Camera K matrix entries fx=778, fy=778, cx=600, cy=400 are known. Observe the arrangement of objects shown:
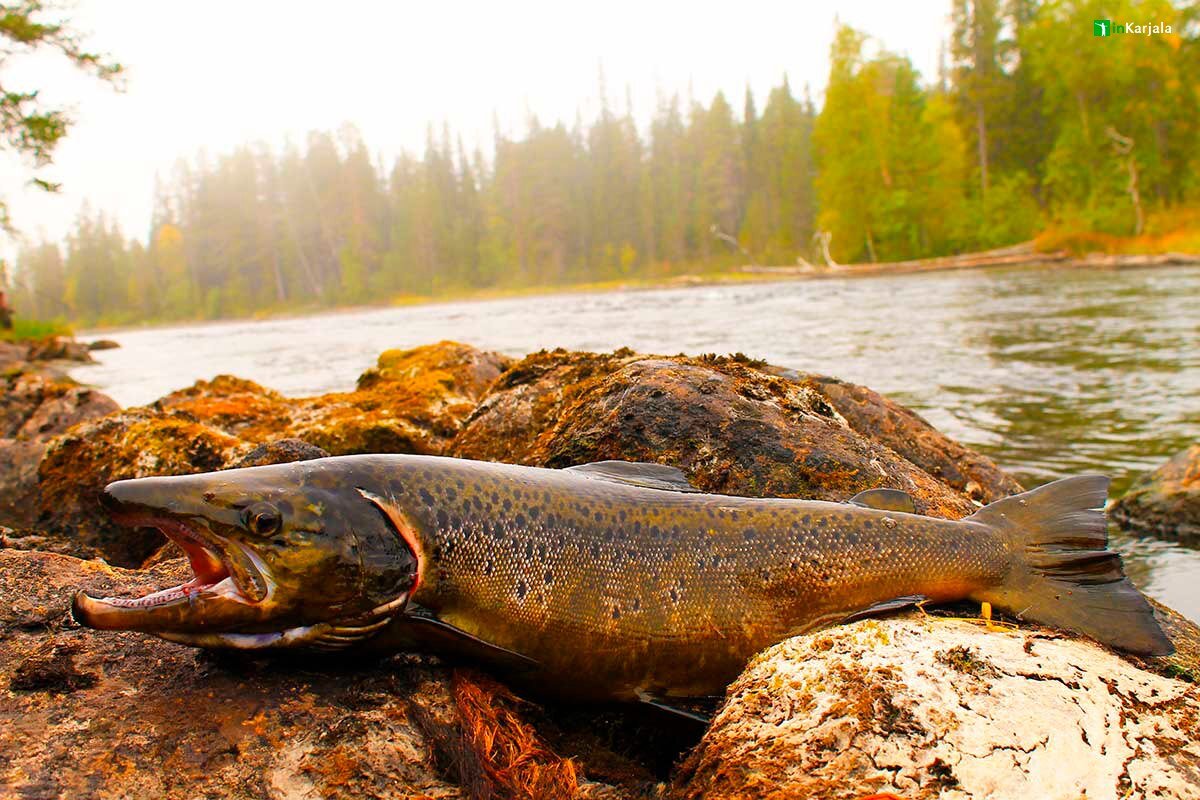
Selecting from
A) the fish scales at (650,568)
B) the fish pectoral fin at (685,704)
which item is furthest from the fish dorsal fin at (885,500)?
the fish pectoral fin at (685,704)

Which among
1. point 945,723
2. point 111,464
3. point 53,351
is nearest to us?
point 945,723

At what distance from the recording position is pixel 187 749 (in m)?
2.13

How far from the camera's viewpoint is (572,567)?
2.65 meters

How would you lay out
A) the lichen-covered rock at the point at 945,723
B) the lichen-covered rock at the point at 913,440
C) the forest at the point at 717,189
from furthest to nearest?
1. the forest at the point at 717,189
2. the lichen-covered rock at the point at 913,440
3. the lichen-covered rock at the point at 945,723

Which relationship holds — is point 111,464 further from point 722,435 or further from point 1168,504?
point 1168,504

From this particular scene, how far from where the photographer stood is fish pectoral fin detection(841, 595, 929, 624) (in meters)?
2.67

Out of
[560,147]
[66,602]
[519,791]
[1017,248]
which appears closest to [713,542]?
[519,791]

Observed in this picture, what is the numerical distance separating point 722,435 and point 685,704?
1468 millimetres

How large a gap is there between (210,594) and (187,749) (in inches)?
16.5

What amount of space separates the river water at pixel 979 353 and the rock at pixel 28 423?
383 centimetres

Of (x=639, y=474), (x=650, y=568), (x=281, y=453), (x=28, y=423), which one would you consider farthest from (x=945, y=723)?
(x=28, y=423)

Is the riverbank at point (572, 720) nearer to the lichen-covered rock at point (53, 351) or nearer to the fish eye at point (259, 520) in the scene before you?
the fish eye at point (259, 520)

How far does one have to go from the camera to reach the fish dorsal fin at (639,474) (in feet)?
10.1

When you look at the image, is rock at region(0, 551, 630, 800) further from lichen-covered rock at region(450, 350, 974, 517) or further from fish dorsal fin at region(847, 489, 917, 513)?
lichen-covered rock at region(450, 350, 974, 517)
